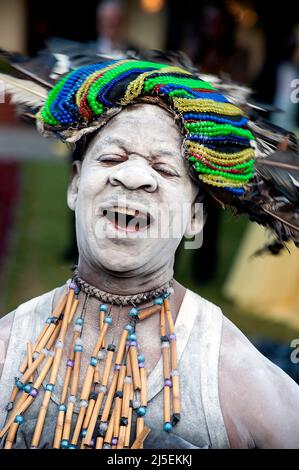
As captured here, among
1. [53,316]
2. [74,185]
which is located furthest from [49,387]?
[74,185]

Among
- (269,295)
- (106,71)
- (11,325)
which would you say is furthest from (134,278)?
(269,295)

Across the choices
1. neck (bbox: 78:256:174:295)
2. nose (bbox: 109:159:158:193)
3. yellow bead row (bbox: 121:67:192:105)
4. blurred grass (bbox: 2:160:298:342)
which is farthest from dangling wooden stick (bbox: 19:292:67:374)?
blurred grass (bbox: 2:160:298:342)

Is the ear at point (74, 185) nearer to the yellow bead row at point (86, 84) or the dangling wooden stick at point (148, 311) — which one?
the yellow bead row at point (86, 84)

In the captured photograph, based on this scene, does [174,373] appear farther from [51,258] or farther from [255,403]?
[51,258]

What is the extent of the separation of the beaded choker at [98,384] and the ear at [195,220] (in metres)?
0.23

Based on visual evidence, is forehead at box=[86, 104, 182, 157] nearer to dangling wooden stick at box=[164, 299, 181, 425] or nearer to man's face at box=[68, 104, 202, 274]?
man's face at box=[68, 104, 202, 274]

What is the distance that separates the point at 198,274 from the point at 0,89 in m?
5.47

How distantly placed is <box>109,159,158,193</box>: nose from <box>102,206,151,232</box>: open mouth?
0.07 metres

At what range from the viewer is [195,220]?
9.89 ft

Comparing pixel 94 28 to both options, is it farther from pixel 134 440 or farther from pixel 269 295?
pixel 134 440

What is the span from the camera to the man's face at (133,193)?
274 centimetres

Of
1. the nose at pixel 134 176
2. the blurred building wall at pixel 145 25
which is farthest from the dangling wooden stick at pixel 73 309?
the blurred building wall at pixel 145 25

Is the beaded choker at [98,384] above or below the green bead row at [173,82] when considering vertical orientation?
below

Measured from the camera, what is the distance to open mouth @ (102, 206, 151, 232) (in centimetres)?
274
